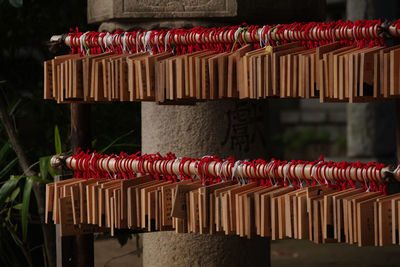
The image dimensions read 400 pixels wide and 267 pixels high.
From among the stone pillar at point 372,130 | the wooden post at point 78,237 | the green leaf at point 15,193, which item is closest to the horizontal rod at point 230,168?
the wooden post at point 78,237

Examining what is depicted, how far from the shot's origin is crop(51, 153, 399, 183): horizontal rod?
7.41ft

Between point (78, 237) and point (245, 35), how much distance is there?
0.98m

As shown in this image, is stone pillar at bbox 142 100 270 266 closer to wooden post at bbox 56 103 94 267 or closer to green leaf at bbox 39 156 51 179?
green leaf at bbox 39 156 51 179

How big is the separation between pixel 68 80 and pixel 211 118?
0.99m

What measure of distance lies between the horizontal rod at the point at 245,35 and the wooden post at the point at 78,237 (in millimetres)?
250

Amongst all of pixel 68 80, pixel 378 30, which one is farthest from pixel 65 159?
pixel 378 30

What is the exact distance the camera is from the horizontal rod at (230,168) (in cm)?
226

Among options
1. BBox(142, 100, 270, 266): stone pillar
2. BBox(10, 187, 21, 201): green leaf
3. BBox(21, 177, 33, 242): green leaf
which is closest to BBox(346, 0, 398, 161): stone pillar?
BBox(142, 100, 270, 266): stone pillar

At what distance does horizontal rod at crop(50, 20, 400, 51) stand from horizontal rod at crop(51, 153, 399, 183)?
1.22ft

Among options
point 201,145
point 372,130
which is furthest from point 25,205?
point 372,130

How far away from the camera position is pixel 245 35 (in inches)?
98.7

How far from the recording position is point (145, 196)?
2543 millimetres

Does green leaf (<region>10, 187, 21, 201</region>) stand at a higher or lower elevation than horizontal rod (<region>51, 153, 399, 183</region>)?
lower

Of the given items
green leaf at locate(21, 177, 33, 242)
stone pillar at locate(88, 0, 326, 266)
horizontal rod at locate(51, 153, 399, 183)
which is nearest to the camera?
horizontal rod at locate(51, 153, 399, 183)
